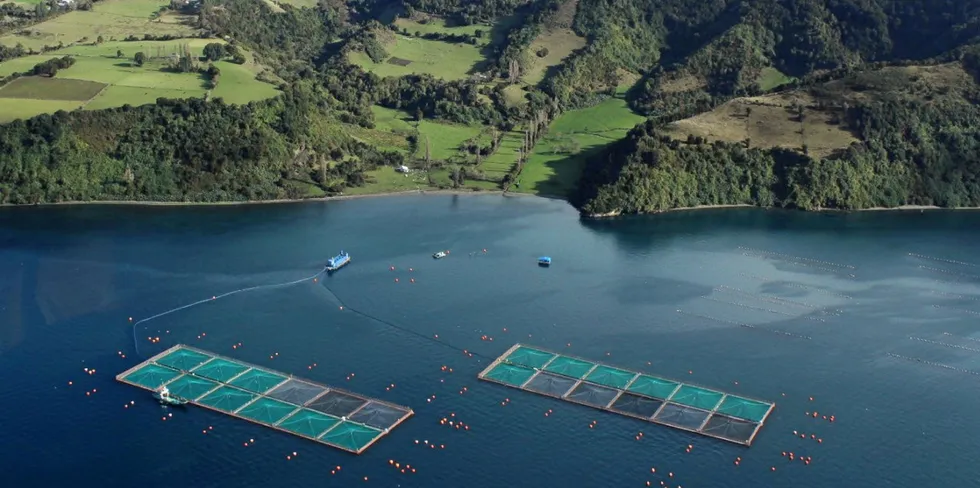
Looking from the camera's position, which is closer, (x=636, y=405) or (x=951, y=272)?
(x=636, y=405)

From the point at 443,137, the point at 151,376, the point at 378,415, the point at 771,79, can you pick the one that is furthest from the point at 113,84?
the point at 771,79

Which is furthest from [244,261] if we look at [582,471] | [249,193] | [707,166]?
[707,166]

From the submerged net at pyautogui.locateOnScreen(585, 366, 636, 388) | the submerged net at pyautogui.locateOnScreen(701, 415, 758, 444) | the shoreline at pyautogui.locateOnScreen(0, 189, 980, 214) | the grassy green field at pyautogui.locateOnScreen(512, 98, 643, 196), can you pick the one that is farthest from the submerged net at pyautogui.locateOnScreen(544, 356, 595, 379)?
the grassy green field at pyautogui.locateOnScreen(512, 98, 643, 196)

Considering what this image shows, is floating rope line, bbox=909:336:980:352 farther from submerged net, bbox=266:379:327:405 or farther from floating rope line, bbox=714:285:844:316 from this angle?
submerged net, bbox=266:379:327:405

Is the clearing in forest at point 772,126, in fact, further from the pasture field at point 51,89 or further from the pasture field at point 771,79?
the pasture field at point 51,89

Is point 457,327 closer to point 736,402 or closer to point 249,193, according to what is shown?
point 736,402

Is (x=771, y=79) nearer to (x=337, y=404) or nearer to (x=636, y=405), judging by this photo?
(x=636, y=405)
